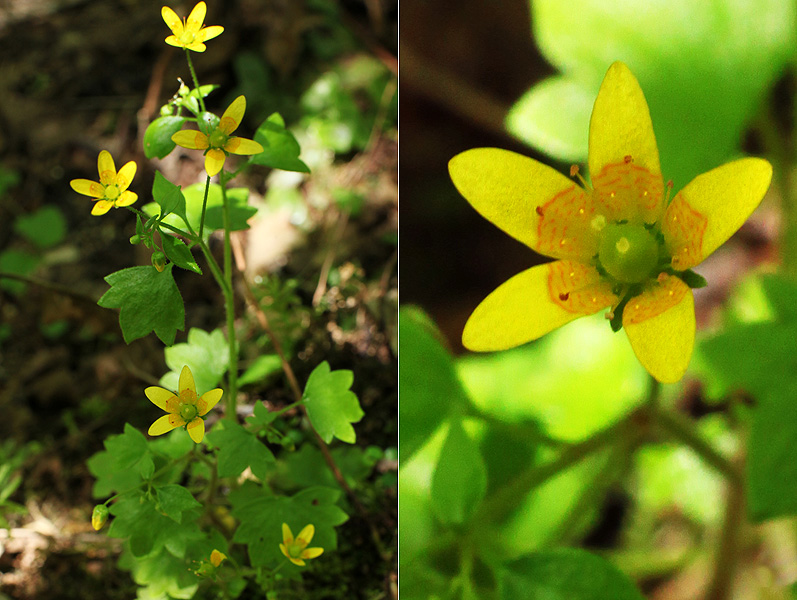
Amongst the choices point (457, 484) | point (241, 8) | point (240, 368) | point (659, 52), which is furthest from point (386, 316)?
point (241, 8)

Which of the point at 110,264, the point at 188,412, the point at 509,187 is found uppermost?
the point at 509,187

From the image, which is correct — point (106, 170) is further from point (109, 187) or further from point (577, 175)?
point (577, 175)

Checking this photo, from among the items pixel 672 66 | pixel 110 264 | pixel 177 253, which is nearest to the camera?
pixel 177 253

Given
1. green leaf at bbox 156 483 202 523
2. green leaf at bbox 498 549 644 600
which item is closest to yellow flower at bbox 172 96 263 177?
green leaf at bbox 156 483 202 523

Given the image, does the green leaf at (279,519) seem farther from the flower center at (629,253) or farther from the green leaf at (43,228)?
the green leaf at (43,228)

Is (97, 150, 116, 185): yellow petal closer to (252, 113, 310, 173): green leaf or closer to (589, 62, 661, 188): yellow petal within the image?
(252, 113, 310, 173): green leaf

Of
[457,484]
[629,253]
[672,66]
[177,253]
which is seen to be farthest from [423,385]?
[672,66]

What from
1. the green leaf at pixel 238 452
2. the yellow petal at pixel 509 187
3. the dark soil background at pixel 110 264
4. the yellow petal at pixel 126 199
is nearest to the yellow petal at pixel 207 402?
the green leaf at pixel 238 452

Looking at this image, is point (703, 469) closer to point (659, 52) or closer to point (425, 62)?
point (659, 52)
